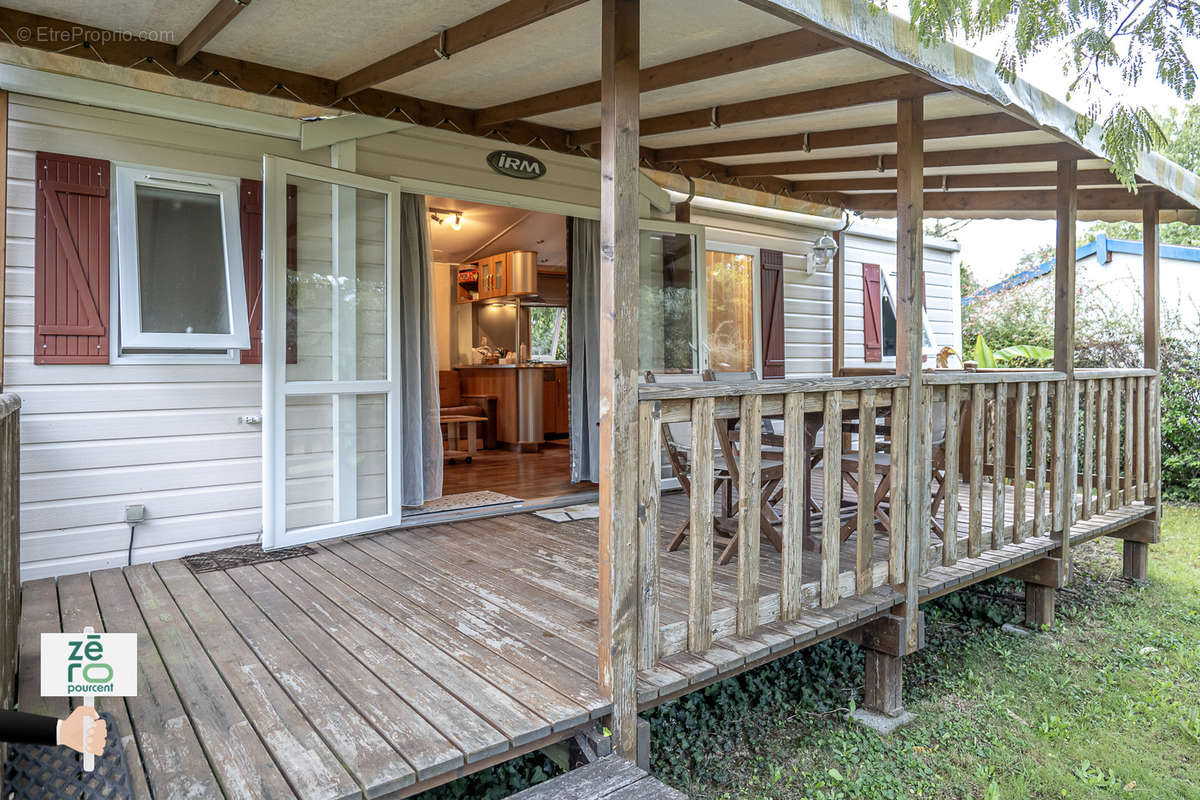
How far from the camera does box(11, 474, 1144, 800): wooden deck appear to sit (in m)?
1.95

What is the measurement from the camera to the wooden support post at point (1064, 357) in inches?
169

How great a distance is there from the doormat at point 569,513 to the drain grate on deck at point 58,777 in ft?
9.96

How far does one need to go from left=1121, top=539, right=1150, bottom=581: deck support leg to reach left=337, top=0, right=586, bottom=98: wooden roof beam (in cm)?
553

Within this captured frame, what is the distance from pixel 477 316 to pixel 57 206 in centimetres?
656

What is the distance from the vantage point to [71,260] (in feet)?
11.4

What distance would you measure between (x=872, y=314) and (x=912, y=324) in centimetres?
506

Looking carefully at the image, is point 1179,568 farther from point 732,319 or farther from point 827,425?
point 827,425

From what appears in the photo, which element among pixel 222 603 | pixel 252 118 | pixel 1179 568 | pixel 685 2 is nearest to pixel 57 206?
pixel 252 118

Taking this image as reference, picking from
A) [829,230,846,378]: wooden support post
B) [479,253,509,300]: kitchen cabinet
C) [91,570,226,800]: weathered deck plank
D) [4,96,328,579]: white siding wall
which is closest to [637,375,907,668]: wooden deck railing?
[91,570,226,800]: weathered deck plank

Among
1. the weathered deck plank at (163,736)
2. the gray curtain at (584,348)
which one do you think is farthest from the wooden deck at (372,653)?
the gray curtain at (584,348)

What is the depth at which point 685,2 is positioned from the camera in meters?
2.86

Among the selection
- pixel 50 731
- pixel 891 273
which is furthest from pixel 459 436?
pixel 50 731

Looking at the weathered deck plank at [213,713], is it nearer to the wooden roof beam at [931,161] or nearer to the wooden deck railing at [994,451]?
the wooden deck railing at [994,451]

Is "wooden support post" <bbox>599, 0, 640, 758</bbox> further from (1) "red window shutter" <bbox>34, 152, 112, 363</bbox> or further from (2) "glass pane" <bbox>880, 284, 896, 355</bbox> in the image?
(2) "glass pane" <bbox>880, 284, 896, 355</bbox>
